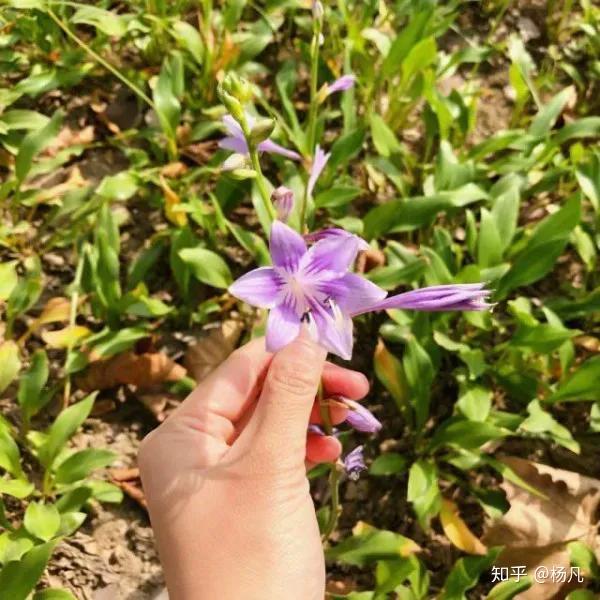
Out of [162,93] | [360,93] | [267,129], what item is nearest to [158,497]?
[267,129]

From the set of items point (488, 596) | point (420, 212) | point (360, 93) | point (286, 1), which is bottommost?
point (488, 596)

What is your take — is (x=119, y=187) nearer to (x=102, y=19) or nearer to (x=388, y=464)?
(x=102, y=19)

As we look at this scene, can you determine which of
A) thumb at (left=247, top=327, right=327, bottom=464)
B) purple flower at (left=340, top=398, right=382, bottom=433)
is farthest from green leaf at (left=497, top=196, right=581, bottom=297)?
thumb at (left=247, top=327, right=327, bottom=464)

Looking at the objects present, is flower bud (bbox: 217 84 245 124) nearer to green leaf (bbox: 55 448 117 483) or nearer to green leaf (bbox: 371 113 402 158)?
green leaf (bbox: 55 448 117 483)

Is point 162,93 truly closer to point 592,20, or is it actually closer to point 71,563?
point 71,563

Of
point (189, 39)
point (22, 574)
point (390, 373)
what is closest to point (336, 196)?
point (390, 373)

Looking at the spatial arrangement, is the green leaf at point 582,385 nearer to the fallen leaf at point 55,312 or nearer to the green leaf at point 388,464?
the green leaf at point 388,464

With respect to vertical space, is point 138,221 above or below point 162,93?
below
